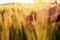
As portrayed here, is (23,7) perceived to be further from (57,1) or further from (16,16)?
(57,1)

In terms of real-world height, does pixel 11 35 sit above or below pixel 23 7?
below

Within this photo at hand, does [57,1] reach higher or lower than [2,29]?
higher

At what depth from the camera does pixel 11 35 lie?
894mm

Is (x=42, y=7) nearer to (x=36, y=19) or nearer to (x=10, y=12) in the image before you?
(x=36, y=19)

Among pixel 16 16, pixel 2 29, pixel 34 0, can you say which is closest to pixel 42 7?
pixel 34 0

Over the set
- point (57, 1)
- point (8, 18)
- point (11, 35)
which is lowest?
point (11, 35)

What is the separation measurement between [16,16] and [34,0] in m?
0.16

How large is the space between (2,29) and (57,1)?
15.7 inches

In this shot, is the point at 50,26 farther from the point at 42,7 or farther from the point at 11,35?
the point at 11,35

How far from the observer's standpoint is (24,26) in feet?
2.83

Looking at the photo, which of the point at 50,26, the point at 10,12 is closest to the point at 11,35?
the point at 10,12

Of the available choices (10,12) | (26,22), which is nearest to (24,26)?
(26,22)

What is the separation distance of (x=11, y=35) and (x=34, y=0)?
274mm

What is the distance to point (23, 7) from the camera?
0.88 m
